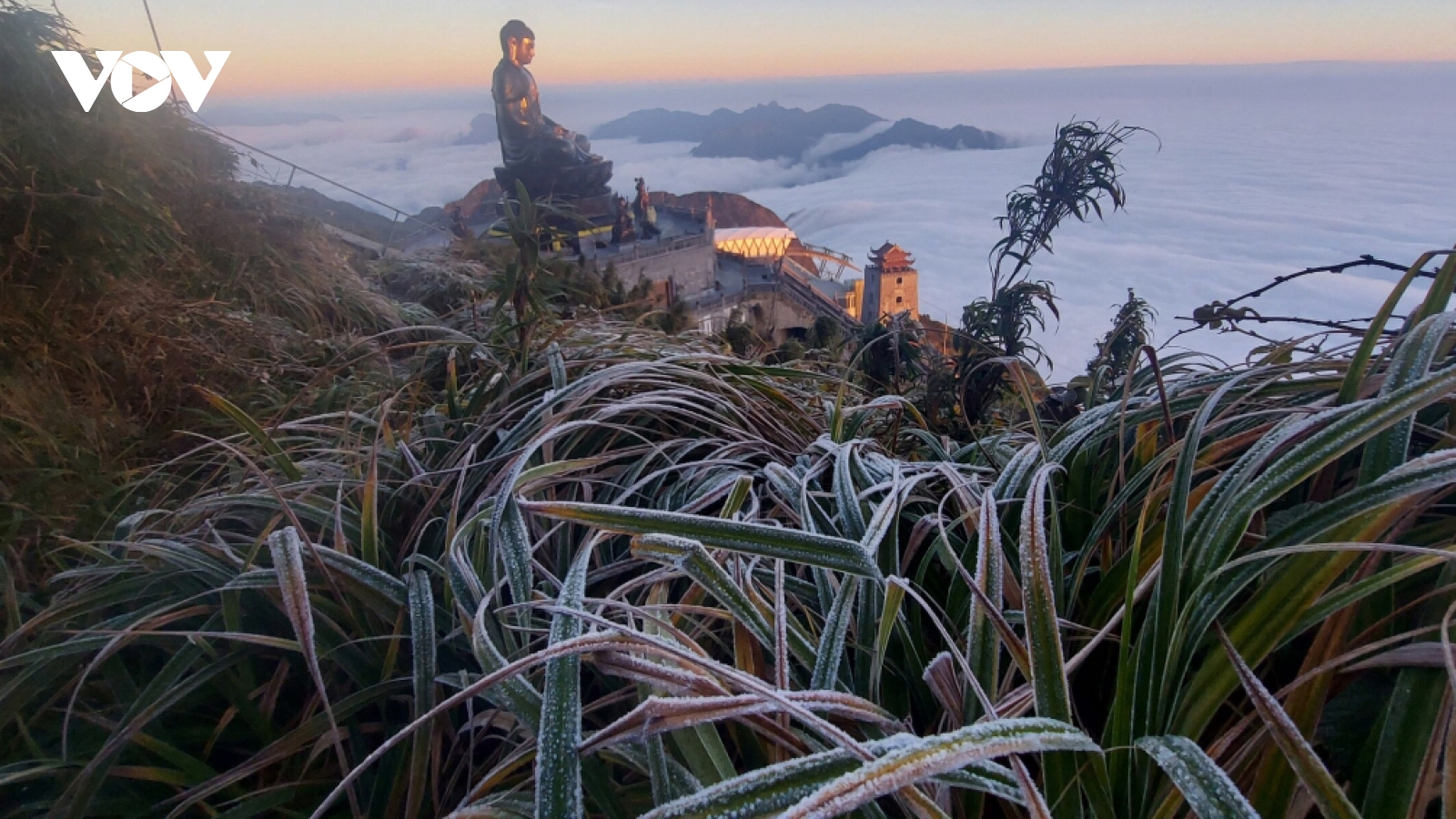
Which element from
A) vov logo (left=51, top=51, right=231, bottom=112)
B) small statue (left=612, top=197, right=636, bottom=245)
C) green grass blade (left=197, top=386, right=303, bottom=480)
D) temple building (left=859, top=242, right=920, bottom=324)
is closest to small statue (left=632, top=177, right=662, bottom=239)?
small statue (left=612, top=197, right=636, bottom=245)

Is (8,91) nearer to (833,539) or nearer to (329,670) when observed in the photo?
(329,670)

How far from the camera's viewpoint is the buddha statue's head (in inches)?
475

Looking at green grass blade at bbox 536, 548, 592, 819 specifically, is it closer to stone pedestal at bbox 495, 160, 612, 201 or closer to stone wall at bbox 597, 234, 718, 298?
stone wall at bbox 597, 234, 718, 298

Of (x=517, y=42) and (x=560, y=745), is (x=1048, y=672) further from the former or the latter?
(x=517, y=42)

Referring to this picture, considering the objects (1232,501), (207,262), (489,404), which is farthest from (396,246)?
(1232,501)

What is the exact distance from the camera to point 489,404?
58.1 inches

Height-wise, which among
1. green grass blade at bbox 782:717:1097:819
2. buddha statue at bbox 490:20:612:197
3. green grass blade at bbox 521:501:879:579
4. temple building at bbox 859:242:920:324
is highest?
buddha statue at bbox 490:20:612:197

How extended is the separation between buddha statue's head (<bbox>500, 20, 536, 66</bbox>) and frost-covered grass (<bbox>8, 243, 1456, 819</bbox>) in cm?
1244

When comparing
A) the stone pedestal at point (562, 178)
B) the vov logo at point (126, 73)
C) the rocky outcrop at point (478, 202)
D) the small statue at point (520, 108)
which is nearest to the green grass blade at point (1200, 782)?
the vov logo at point (126, 73)

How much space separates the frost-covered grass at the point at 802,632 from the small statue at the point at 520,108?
37.7 feet

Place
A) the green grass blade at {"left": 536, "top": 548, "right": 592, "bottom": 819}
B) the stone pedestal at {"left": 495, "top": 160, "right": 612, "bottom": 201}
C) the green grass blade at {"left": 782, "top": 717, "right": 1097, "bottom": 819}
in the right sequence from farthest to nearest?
the stone pedestal at {"left": 495, "top": 160, "right": 612, "bottom": 201}, the green grass blade at {"left": 536, "top": 548, "right": 592, "bottom": 819}, the green grass blade at {"left": 782, "top": 717, "right": 1097, "bottom": 819}

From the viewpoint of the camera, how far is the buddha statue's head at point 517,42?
39.6 ft

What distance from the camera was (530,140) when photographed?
39.3 ft

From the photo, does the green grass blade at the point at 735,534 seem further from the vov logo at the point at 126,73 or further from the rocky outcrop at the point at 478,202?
the rocky outcrop at the point at 478,202
